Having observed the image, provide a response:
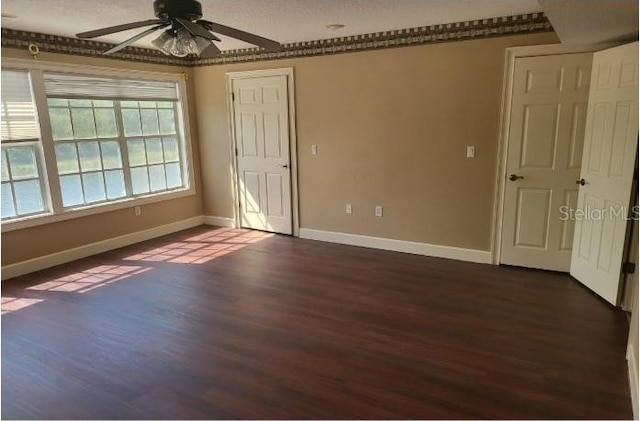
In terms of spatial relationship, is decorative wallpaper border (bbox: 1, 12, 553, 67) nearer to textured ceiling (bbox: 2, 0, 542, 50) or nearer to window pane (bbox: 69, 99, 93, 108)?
textured ceiling (bbox: 2, 0, 542, 50)

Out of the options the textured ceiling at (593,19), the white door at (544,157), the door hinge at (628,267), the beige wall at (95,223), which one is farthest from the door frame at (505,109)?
the beige wall at (95,223)

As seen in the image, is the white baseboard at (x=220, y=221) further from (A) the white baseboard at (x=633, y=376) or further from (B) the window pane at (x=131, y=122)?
(A) the white baseboard at (x=633, y=376)

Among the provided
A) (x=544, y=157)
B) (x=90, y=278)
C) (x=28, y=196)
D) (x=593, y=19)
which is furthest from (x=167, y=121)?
(x=593, y=19)

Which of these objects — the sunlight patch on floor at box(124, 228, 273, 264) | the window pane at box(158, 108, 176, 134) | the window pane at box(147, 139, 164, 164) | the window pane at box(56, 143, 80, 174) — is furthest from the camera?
the window pane at box(158, 108, 176, 134)

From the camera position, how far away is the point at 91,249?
Result: 187 inches

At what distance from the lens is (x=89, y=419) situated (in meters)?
2.12

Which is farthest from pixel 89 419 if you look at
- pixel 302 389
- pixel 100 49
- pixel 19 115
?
pixel 100 49

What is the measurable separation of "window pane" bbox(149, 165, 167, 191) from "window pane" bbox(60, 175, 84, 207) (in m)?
0.92

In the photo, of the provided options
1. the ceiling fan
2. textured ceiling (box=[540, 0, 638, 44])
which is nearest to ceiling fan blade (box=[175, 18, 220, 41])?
the ceiling fan

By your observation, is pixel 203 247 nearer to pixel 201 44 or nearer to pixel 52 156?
pixel 52 156

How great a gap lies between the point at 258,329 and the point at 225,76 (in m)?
3.65

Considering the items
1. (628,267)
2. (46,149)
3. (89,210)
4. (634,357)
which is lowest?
(634,357)

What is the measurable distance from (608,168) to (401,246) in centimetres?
210

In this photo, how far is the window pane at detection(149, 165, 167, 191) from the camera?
541 centimetres
